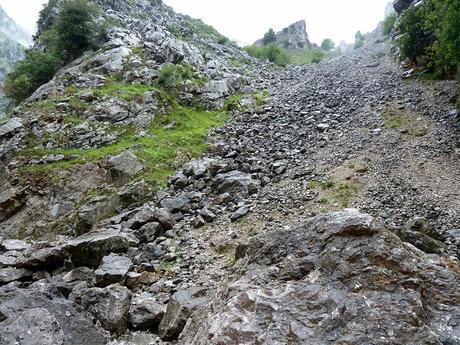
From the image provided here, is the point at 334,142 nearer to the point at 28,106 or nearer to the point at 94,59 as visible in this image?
the point at 28,106

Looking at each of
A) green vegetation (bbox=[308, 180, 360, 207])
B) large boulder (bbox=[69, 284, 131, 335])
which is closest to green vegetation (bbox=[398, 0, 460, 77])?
green vegetation (bbox=[308, 180, 360, 207])

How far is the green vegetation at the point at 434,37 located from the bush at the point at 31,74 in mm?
30318

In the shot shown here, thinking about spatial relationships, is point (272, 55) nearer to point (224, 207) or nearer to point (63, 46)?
point (63, 46)

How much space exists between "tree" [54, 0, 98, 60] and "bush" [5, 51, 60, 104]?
157cm

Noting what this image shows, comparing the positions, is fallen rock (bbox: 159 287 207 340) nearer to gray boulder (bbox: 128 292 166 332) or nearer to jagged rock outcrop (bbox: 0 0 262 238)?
gray boulder (bbox: 128 292 166 332)

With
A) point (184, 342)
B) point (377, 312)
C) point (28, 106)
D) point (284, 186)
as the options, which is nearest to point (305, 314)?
point (377, 312)

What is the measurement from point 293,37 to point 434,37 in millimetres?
61960

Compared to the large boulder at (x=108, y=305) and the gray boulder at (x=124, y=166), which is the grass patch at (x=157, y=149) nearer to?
the gray boulder at (x=124, y=166)

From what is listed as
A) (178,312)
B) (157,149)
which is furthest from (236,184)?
(178,312)

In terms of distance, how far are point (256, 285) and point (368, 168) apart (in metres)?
10.0

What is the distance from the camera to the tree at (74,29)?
33.2m

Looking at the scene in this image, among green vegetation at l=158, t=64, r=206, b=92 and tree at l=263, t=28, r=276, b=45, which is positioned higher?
tree at l=263, t=28, r=276, b=45

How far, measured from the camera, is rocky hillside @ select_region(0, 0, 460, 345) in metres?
5.22

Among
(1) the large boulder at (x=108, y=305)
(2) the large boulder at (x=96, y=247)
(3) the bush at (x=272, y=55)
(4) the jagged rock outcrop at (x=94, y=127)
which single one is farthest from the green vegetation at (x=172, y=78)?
(3) the bush at (x=272, y=55)
